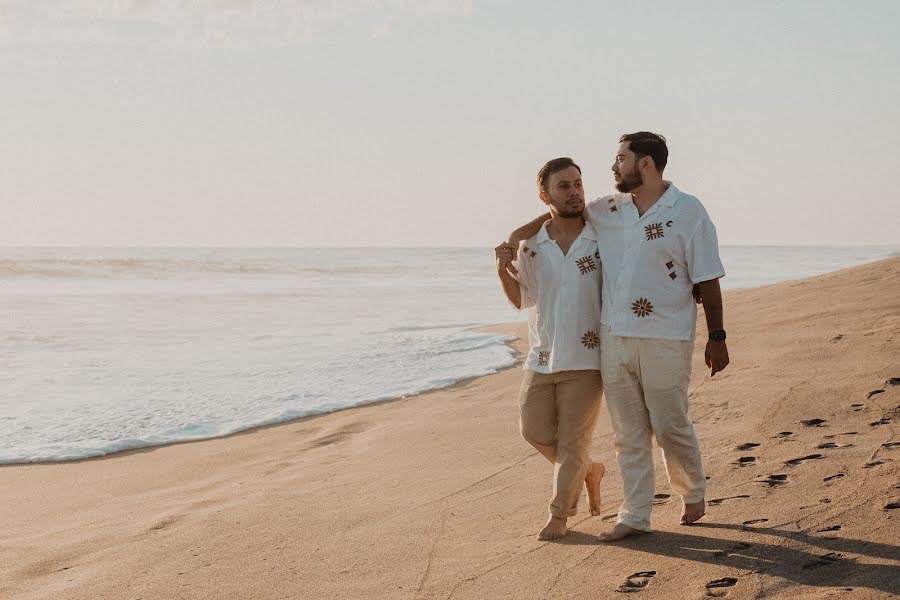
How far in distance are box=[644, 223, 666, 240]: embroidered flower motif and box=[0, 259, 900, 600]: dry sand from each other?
1242 millimetres

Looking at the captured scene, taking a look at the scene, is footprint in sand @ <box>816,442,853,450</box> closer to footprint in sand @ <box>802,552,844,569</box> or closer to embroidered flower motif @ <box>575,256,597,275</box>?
footprint in sand @ <box>802,552,844,569</box>

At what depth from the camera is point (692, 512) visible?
396 cm

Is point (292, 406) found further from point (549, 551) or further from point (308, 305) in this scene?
point (308, 305)

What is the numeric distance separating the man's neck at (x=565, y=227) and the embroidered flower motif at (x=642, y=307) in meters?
0.45

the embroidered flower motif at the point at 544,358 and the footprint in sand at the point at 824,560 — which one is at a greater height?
the embroidered flower motif at the point at 544,358

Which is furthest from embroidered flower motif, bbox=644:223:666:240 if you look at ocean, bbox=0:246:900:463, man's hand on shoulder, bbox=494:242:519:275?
ocean, bbox=0:246:900:463

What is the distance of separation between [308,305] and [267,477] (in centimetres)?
1593

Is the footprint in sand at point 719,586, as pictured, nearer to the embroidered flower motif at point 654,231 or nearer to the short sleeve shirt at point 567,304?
the short sleeve shirt at point 567,304

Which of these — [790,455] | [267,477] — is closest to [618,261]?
[790,455]

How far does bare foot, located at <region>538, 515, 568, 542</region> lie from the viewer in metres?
4.07

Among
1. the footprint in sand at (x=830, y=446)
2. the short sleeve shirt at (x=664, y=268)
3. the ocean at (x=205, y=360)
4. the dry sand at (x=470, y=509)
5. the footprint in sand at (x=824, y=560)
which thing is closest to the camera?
the footprint in sand at (x=824, y=560)

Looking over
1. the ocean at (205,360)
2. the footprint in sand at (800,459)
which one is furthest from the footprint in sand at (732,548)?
the ocean at (205,360)

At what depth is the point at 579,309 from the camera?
13.3 feet

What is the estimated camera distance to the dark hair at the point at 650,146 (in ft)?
13.1
